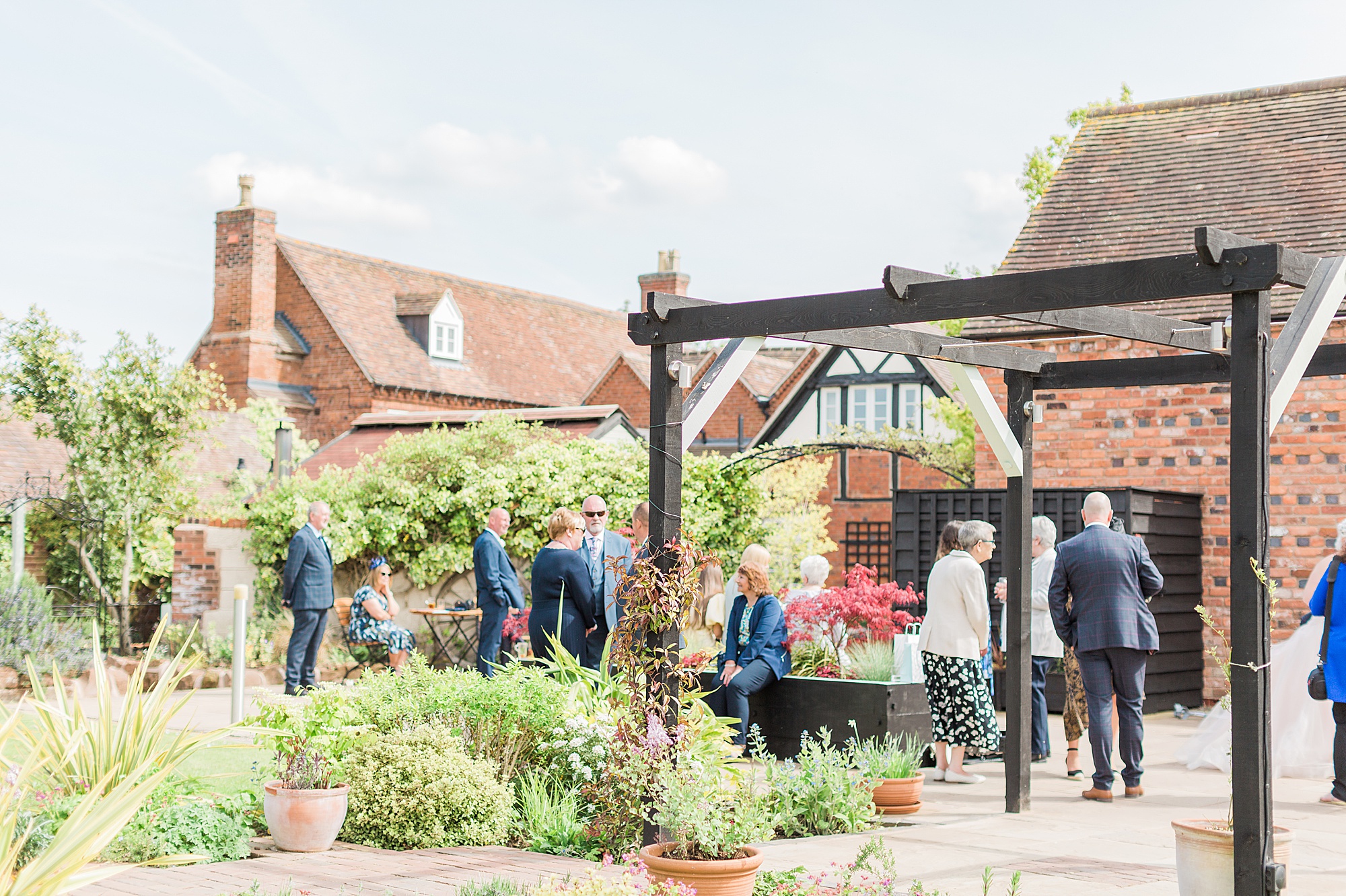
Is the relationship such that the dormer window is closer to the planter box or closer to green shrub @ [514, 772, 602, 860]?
the planter box

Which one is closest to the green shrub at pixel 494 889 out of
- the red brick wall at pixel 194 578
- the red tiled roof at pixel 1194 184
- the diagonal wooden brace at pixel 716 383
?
the diagonal wooden brace at pixel 716 383

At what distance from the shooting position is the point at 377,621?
11.8 metres

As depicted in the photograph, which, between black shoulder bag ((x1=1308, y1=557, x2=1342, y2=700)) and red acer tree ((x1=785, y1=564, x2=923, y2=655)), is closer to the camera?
black shoulder bag ((x1=1308, y1=557, x2=1342, y2=700))

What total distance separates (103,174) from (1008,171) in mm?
15420

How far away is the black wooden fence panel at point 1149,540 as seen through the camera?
11.7 m

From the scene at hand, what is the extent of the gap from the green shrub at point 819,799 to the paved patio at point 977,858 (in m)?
0.16

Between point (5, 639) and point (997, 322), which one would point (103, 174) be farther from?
point (997, 322)

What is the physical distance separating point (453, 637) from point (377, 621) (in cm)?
206

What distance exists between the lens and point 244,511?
51.9ft

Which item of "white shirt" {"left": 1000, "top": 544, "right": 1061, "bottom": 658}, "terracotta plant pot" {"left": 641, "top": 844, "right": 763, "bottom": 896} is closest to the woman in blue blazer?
"white shirt" {"left": 1000, "top": 544, "right": 1061, "bottom": 658}

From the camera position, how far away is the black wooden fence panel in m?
11.7

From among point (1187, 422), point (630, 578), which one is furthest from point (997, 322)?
point (630, 578)

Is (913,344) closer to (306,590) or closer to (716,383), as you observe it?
(716,383)

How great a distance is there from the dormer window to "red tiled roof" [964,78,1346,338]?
61.7ft
